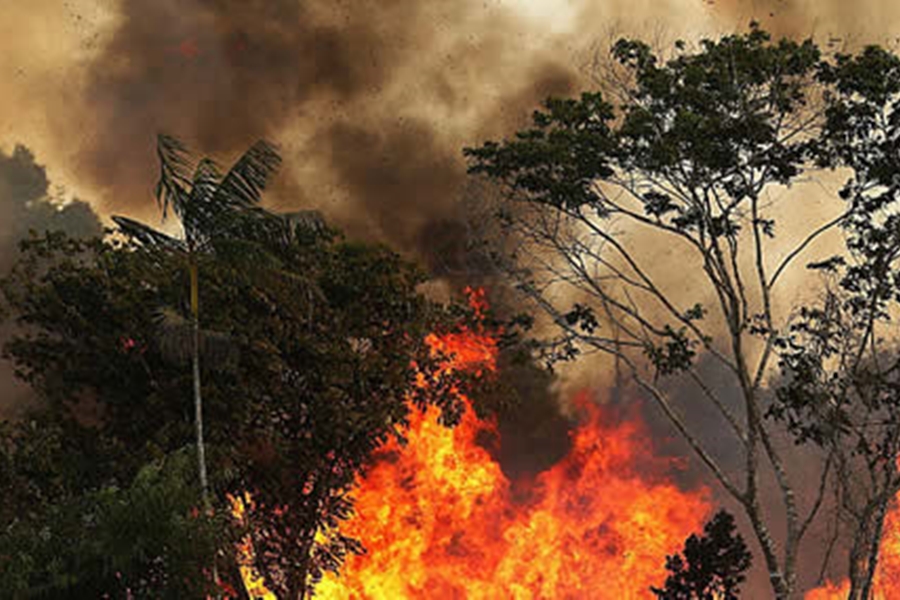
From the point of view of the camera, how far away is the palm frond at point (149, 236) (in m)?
15.2

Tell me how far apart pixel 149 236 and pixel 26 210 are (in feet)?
64.1

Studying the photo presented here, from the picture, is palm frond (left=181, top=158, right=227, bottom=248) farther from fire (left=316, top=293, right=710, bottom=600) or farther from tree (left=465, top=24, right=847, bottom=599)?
fire (left=316, top=293, right=710, bottom=600)

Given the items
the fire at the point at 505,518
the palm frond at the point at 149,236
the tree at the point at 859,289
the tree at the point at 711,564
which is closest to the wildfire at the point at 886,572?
the fire at the point at 505,518

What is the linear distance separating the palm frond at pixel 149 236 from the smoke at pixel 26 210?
1848cm

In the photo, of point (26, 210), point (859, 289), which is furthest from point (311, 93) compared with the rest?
point (859, 289)

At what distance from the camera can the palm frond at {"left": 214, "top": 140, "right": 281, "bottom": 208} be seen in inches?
607

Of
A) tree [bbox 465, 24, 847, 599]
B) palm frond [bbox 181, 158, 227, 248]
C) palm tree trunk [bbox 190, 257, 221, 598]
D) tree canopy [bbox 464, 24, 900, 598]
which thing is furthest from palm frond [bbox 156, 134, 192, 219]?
tree canopy [bbox 464, 24, 900, 598]

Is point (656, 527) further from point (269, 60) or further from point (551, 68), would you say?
point (269, 60)

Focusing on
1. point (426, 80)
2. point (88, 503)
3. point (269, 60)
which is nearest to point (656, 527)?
point (426, 80)

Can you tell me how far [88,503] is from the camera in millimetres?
13219

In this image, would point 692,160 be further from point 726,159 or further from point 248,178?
point 248,178

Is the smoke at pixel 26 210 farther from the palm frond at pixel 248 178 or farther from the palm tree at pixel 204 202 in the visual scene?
the palm frond at pixel 248 178

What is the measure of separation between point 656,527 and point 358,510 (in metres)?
10.5

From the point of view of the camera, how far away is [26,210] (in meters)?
32.9
